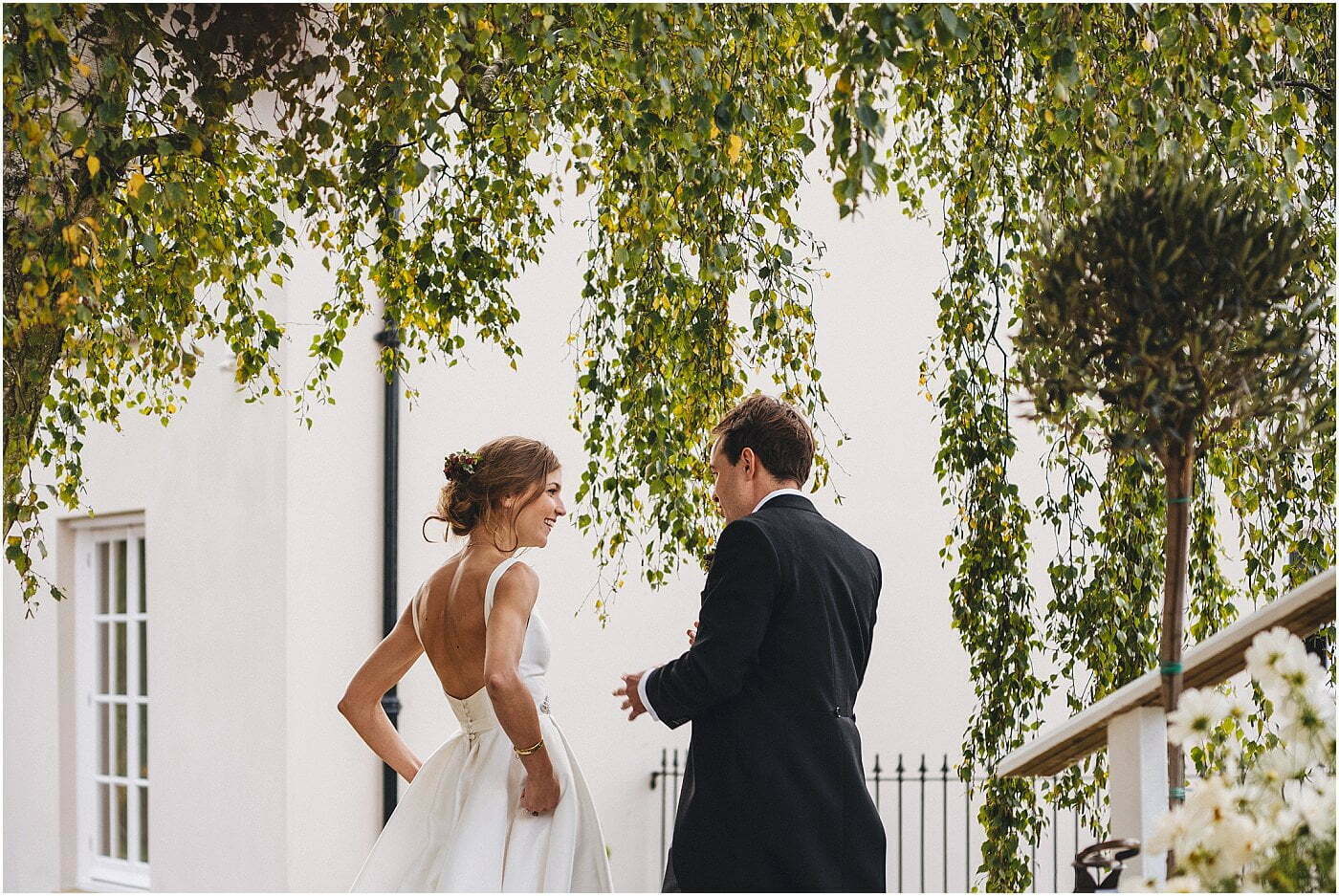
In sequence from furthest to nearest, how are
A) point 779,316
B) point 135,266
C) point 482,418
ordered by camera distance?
point 482,418, point 779,316, point 135,266

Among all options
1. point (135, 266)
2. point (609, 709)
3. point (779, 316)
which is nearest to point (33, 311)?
point (135, 266)

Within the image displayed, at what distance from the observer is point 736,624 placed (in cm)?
215

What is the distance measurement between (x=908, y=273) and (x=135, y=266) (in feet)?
13.4

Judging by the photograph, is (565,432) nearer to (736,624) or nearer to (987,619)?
(987,619)

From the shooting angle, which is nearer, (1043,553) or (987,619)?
(987,619)

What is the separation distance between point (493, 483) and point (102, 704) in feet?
14.2

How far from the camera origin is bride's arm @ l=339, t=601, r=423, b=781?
2.88 metres

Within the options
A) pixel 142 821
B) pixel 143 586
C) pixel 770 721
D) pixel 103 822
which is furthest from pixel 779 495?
pixel 103 822

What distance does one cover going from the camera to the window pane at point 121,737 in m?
6.07

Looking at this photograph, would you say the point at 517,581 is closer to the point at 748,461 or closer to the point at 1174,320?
the point at 748,461

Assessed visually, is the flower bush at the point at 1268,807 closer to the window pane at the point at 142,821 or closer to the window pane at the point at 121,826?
the window pane at the point at 142,821

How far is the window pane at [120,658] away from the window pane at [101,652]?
0.08 meters

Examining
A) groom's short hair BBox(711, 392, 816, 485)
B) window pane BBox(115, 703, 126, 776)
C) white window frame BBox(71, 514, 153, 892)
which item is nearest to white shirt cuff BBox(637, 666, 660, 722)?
groom's short hair BBox(711, 392, 816, 485)

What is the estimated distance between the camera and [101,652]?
626 cm
